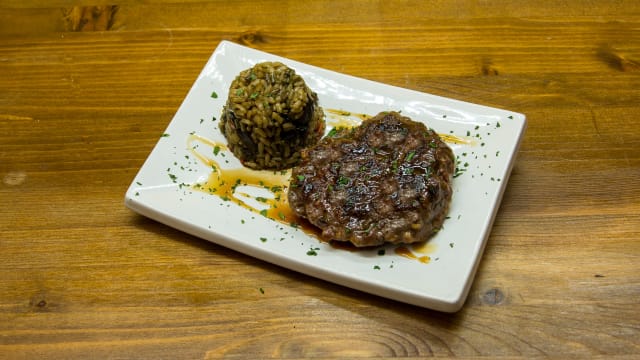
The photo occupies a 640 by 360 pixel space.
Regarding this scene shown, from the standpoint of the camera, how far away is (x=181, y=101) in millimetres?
5336

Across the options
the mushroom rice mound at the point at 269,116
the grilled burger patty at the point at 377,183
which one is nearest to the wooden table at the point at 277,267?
the grilled burger patty at the point at 377,183

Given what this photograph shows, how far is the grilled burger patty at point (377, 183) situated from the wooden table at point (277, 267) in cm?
39

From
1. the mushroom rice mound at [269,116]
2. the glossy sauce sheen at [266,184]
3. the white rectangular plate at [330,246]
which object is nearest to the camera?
the white rectangular plate at [330,246]

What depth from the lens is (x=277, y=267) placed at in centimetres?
421

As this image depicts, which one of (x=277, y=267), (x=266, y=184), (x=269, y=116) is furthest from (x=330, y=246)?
(x=269, y=116)

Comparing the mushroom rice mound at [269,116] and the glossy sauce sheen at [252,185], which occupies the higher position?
the mushroom rice mound at [269,116]

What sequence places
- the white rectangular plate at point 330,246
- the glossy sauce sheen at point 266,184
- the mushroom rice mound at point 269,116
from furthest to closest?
the mushroom rice mound at point 269,116 < the glossy sauce sheen at point 266,184 < the white rectangular plate at point 330,246

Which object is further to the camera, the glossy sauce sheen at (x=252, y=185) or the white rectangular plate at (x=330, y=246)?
the glossy sauce sheen at (x=252, y=185)

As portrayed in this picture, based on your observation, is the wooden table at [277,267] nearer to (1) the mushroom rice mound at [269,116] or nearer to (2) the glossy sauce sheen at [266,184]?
(2) the glossy sauce sheen at [266,184]

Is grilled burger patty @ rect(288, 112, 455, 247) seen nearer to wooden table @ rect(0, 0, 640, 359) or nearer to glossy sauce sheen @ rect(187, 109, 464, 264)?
glossy sauce sheen @ rect(187, 109, 464, 264)

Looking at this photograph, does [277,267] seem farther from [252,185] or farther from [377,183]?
Result: [377,183]

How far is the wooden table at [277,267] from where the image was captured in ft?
12.9

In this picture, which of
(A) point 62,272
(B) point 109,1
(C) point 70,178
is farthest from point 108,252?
(B) point 109,1

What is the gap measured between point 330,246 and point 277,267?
13.9 inches
